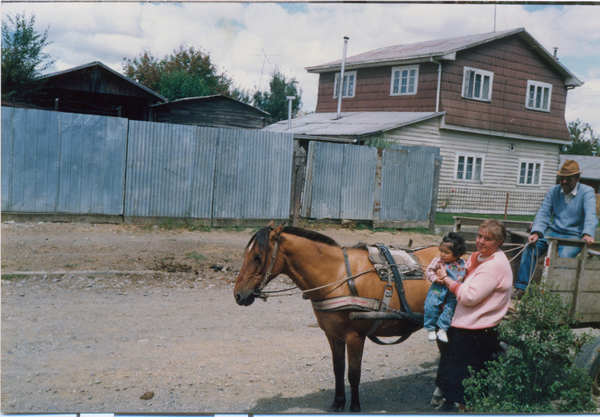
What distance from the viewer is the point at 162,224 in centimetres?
1080

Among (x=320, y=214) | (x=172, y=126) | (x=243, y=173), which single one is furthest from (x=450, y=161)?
(x=172, y=126)

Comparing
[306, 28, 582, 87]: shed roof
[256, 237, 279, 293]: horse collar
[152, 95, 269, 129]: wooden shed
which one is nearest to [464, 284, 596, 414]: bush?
[256, 237, 279, 293]: horse collar

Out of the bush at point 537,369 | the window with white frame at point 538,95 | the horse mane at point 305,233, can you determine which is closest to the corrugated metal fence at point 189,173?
the horse mane at point 305,233

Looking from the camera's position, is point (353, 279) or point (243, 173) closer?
point (353, 279)

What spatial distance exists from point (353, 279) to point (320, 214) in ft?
27.9

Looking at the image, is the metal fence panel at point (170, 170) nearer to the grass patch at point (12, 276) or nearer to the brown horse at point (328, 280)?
the grass patch at point (12, 276)

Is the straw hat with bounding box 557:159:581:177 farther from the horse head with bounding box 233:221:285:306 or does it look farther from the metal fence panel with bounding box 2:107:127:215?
the metal fence panel with bounding box 2:107:127:215

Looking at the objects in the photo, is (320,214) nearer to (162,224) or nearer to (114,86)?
(162,224)

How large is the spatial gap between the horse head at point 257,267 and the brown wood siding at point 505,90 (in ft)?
55.9

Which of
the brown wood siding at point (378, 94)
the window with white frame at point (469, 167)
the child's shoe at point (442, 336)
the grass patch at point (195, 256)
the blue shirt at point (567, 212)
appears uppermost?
the brown wood siding at point (378, 94)

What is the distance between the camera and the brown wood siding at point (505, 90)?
63.5 ft

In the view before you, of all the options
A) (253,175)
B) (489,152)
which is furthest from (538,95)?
(253,175)

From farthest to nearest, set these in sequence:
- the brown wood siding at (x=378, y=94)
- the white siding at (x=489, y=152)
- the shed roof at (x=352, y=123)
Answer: the brown wood siding at (x=378, y=94) < the white siding at (x=489, y=152) < the shed roof at (x=352, y=123)

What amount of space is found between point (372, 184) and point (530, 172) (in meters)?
12.8
